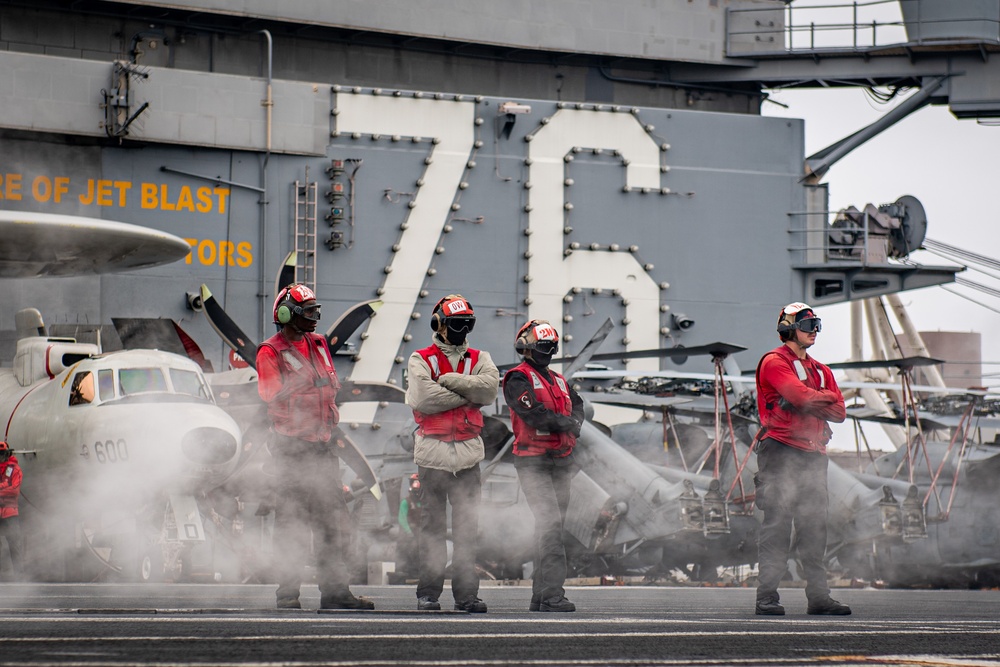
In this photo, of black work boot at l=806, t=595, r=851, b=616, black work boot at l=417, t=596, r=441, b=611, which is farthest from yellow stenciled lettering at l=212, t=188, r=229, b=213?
black work boot at l=806, t=595, r=851, b=616

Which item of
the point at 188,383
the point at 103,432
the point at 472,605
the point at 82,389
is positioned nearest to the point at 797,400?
the point at 472,605

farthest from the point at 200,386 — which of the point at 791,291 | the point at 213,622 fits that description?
the point at 791,291

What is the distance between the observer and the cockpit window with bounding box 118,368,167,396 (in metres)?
14.8

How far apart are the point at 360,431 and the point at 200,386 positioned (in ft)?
27.5

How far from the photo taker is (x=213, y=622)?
276 inches

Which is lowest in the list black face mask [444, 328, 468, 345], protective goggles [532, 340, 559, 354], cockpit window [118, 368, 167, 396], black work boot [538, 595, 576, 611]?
black work boot [538, 595, 576, 611]

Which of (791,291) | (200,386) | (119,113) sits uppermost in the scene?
(119,113)

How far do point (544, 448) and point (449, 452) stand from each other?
988mm

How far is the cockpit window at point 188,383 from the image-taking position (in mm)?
14945

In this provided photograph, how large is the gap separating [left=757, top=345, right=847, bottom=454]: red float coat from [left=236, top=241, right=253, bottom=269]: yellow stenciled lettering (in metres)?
15.4

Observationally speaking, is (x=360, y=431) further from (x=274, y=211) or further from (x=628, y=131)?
(x=628, y=131)

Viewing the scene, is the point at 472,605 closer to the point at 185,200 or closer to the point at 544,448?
the point at 544,448

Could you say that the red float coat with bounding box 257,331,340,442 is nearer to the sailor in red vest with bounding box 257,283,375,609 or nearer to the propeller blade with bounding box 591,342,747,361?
the sailor in red vest with bounding box 257,283,375,609

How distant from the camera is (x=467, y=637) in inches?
245
